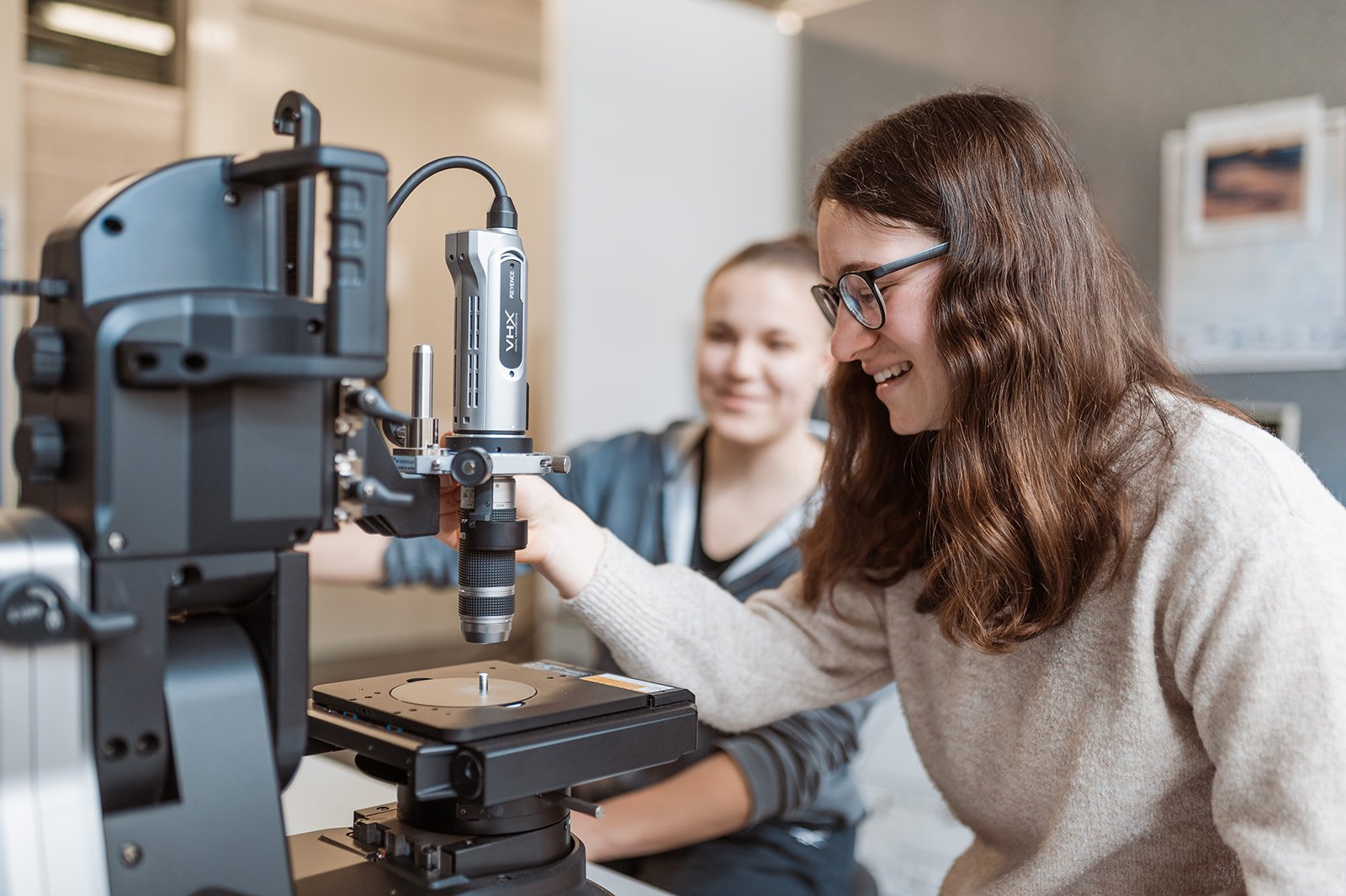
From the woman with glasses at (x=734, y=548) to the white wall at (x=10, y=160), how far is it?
1462 millimetres

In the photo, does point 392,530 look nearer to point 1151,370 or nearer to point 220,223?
point 220,223

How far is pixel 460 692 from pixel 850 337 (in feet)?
1.55

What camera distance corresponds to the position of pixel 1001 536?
3.13 ft

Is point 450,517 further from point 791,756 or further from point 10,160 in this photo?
point 10,160

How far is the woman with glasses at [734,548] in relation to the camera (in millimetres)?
1358

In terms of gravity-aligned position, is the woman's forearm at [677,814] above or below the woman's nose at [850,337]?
below

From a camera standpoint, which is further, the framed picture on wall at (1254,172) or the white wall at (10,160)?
the white wall at (10,160)

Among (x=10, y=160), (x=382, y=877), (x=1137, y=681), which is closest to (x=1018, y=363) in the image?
(x=1137, y=681)

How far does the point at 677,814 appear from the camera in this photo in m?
1.33

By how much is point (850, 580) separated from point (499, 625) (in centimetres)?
49

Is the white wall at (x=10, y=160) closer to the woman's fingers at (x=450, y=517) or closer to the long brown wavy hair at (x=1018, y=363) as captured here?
the woman's fingers at (x=450, y=517)

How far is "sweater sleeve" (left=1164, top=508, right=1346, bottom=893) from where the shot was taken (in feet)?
2.50

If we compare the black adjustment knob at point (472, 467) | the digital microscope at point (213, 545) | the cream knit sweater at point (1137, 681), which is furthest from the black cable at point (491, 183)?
the cream knit sweater at point (1137, 681)

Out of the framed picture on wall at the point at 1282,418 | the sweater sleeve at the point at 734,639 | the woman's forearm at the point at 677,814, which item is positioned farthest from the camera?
the framed picture on wall at the point at 1282,418
